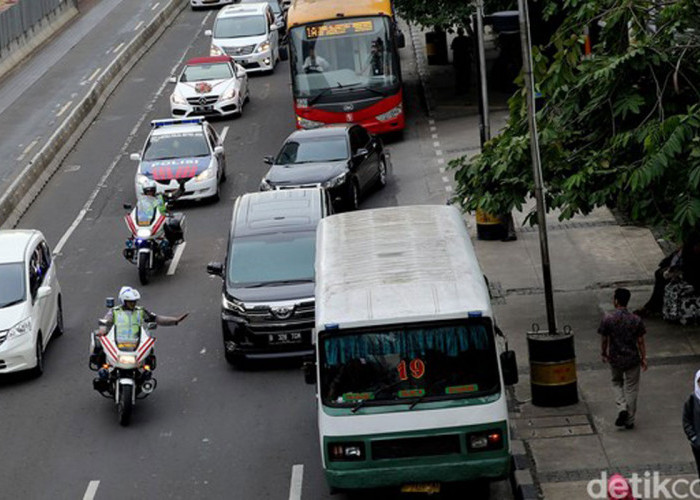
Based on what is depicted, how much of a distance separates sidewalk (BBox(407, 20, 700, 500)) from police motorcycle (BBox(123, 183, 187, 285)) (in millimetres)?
5558

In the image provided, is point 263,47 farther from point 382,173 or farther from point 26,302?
point 26,302

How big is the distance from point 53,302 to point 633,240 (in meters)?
10.1

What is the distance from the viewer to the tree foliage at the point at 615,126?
1936cm

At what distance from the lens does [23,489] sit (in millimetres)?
18125

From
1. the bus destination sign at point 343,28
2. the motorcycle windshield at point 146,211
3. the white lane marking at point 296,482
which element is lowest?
the white lane marking at point 296,482

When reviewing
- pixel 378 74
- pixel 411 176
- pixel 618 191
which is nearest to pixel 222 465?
pixel 618 191

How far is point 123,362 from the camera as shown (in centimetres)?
2008

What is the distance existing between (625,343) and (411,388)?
2.89 metres

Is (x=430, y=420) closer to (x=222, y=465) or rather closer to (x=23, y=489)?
(x=222, y=465)

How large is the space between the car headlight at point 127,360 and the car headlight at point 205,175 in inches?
504

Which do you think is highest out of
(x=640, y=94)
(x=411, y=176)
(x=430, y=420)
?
(x=640, y=94)

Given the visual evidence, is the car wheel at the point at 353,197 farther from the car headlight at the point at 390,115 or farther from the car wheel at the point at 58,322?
the car wheel at the point at 58,322

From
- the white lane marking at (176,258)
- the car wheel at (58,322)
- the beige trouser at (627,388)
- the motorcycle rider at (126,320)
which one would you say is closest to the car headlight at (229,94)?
the white lane marking at (176,258)

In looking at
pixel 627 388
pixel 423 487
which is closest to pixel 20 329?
pixel 423 487
